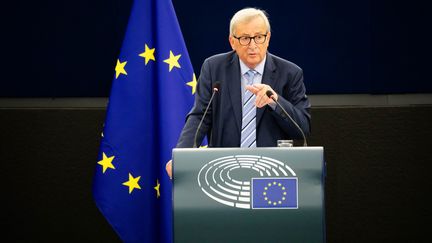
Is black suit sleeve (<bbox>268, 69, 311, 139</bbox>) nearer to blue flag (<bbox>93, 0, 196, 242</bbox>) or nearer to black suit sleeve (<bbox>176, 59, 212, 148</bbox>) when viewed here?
black suit sleeve (<bbox>176, 59, 212, 148</bbox>)

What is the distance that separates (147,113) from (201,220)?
1440mm

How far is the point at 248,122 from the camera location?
3006 millimetres

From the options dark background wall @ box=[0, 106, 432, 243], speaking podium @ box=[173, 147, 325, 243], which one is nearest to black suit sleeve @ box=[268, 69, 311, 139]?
speaking podium @ box=[173, 147, 325, 243]

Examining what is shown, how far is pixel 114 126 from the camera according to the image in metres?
3.89

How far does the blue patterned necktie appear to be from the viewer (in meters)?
2.99

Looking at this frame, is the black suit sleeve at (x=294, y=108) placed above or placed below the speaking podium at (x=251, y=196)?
above

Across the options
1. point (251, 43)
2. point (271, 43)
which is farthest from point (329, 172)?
point (251, 43)

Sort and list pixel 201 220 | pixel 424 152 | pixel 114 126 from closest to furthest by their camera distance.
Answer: pixel 201 220, pixel 114 126, pixel 424 152

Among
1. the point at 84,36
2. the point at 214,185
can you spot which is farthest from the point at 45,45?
the point at 214,185

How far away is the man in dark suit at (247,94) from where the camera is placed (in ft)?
9.78

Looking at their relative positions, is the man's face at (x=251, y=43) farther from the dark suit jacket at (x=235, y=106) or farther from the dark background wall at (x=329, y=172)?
the dark background wall at (x=329, y=172)

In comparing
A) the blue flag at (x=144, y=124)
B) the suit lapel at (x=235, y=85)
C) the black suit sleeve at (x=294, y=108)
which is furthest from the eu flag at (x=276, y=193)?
the blue flag at (x=144, y=124)

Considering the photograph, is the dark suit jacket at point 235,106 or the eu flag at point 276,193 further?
the dark suit jacket at point 235,106

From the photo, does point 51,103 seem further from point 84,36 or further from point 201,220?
point 201,220
